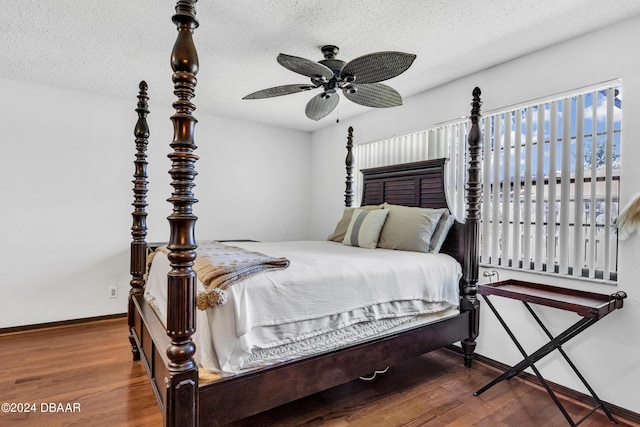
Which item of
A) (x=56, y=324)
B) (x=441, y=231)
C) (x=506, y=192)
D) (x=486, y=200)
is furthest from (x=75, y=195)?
(x=506, y=192)

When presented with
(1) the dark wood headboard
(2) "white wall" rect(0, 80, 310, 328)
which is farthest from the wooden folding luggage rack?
(2) "white wall" rect(0, 80, 310, 328)

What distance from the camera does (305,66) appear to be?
6.53ft

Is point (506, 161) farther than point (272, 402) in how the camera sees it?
Yes

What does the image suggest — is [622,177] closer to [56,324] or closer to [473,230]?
[473,230]

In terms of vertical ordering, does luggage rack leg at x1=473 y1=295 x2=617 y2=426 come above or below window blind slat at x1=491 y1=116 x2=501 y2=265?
below

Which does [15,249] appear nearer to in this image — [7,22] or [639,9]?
[7,22]

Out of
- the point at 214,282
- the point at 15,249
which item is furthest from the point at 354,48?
the point at 15,249

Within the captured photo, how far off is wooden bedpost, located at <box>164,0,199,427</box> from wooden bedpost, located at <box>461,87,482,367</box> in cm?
204

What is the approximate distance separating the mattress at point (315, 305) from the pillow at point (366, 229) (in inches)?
17.2

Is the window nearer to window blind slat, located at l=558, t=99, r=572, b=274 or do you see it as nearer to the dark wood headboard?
window blind slat, located at l=558, t=99, r=572, b=274

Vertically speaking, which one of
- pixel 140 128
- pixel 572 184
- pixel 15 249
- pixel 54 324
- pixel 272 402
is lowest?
pixel 54 324

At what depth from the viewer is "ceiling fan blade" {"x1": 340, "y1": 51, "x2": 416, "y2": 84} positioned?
5.94ft

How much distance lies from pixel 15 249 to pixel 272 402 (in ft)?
10.4

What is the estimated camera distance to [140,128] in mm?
2572
